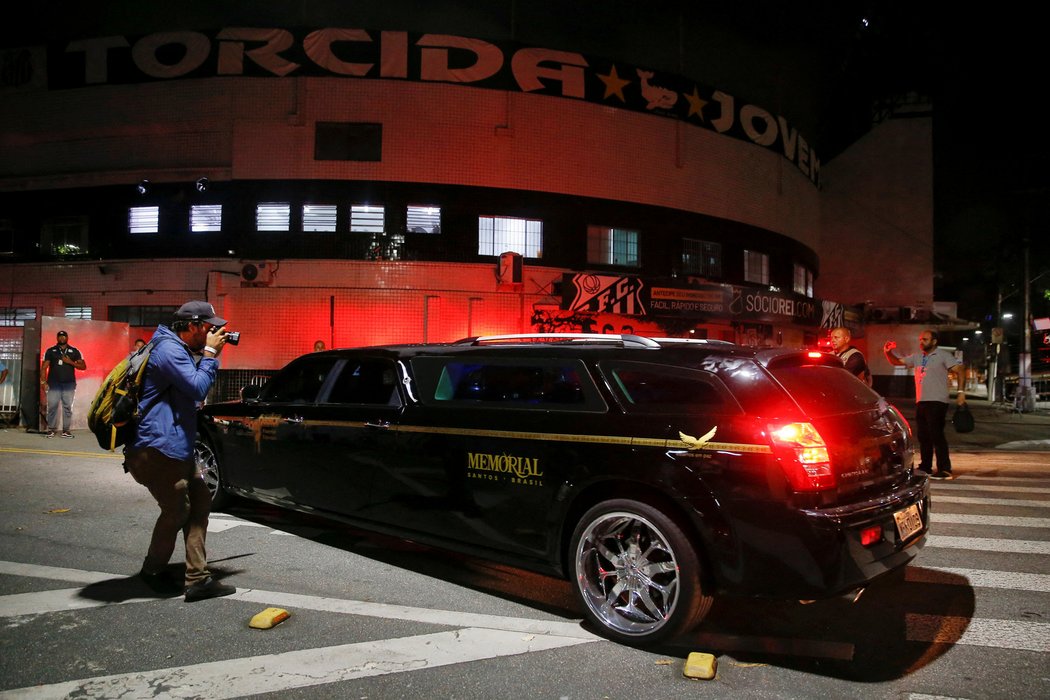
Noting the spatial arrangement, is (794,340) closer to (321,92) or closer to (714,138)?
(714,138)

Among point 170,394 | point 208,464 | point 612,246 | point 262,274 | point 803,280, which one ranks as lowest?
point 208,464

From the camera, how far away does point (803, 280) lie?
24.9 m

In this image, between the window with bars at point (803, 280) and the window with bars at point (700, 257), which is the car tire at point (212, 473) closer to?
the window with bars at point (700, 257)

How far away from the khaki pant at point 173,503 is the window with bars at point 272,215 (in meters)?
13.9

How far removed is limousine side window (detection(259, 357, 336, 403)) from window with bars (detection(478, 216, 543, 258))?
11763 millimetres

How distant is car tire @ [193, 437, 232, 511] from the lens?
629cm

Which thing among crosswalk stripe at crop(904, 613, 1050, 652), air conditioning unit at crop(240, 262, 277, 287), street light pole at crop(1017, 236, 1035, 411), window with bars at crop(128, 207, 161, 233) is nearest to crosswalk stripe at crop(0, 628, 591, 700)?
crosswalk stripe at crop(904, 613, 1050, 652)

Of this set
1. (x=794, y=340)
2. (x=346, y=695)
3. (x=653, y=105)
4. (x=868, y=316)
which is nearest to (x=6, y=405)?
(x=346, y=695)

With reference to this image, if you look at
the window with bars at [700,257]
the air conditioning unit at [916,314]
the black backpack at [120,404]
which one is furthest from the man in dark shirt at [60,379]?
the air conditioning unit at [916,314]

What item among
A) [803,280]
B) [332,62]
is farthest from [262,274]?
[803,280]

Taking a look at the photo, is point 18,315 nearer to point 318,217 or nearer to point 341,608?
point 318,217

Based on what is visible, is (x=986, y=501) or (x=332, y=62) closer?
(x=986, y=501)

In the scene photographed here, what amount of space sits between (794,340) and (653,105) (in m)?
10.5

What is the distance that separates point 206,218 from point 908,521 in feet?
58.1
